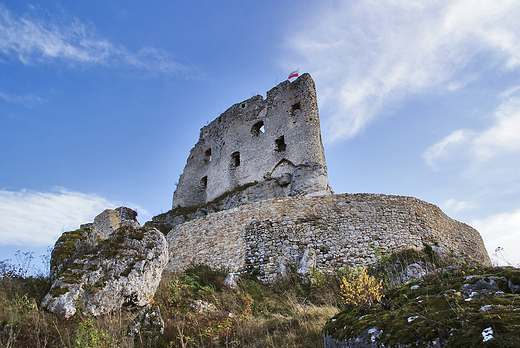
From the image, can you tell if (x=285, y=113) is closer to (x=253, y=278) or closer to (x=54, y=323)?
(x=253, y=278)

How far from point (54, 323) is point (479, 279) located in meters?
5.82

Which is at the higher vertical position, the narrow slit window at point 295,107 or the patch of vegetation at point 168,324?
the narrow slit window at point 295,107

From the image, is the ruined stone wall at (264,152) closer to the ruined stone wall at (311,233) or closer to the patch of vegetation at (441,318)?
the ruined stone wall at (311,233)

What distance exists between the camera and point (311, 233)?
1048 centimetres

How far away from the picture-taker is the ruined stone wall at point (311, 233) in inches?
394

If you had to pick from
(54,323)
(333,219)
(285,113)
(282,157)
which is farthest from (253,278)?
(285,113)

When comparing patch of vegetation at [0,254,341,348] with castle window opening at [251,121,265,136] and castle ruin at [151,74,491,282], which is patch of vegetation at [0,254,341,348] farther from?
A: castle window opening at [251,121,265,136]

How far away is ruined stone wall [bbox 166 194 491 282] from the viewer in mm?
10008

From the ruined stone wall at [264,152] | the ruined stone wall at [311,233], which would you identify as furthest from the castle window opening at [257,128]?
the ruined stone wall at [311,233]

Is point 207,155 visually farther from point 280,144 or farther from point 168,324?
point 168,324

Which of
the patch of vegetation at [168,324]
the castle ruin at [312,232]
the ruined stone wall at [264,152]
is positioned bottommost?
the patch of vegetation at [168,324]

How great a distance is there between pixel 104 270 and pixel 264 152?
1475 centimetres

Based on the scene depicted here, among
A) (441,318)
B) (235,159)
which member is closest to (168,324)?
(441,318)

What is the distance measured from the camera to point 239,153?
859 inches
